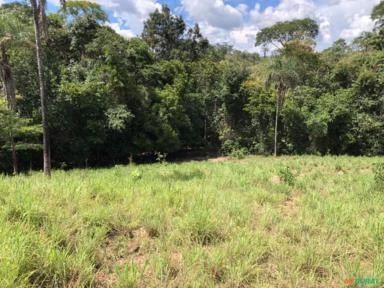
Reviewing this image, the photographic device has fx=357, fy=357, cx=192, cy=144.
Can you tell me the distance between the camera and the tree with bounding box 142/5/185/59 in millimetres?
34925

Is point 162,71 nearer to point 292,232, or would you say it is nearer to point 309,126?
point 309,126

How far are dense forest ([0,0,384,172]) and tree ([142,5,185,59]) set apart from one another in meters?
0.10

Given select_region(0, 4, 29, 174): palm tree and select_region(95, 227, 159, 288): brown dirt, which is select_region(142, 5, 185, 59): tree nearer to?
select_region(0, 4, 29, 174): palm tree

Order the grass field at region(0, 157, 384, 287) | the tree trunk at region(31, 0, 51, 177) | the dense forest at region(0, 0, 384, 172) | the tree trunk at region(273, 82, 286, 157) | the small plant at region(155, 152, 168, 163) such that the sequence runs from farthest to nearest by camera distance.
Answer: the tree trunk at region(273, 82, 286, 157), the dense forest at region(0, 0, 384, 172), the small plant at region(155, 152, 168, 163), the tree trunk at region(31, 0, 51, 177), the grass field at region(0, 157, 384, 287)

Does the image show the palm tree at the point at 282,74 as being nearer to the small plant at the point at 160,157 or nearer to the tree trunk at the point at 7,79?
the small plant at the point at 160,157

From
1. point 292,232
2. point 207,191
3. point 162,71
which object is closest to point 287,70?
point 162,71

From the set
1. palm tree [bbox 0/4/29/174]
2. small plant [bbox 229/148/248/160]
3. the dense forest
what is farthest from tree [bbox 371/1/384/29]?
palm tree [bbox 0/4/29/174]

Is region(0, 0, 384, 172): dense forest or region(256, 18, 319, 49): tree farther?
region(256, 18, 319, 49): tree

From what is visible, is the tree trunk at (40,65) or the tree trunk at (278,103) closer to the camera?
the tree trunk at (40,65)

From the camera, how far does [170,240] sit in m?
Answer: 3.99

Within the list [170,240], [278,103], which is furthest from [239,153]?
[170,240]

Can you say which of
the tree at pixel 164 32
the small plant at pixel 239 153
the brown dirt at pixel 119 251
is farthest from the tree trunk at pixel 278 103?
the brown dirt at pixel 119 251

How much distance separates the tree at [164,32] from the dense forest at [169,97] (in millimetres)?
99

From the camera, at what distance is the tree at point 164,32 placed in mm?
34925
